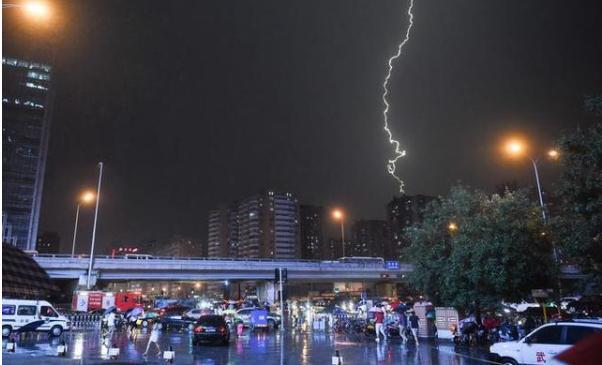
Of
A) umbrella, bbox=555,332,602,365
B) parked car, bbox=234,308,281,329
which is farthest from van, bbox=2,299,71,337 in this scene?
umbrella, bbox=555,332,602,365

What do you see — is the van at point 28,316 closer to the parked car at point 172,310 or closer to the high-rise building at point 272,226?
the parked car at point 172,310

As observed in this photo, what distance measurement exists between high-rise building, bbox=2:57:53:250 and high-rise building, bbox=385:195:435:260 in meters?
113

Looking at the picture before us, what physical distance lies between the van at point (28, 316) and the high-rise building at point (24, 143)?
273 feet

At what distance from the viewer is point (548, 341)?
13.3 metres

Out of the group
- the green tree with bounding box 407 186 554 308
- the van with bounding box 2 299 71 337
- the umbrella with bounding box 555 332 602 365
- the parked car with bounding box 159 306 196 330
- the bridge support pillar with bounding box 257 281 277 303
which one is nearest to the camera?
the umbrella with bounding box 555 332 602 365

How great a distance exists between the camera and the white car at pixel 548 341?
12.7 m

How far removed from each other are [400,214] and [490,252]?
15634 cm

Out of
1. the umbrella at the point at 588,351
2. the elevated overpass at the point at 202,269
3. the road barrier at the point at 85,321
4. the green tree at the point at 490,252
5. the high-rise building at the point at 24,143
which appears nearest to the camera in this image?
Answer: the umbrella at the point at 588,351

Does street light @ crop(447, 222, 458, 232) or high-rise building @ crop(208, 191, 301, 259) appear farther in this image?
high-rise building @ crop(208, 191, 301, 259)

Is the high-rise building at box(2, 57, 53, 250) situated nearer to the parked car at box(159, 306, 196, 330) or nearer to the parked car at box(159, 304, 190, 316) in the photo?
the parked car at box(159, 304, 190, 316)

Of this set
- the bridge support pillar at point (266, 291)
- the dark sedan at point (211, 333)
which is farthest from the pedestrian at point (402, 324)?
the bridge support pillar at point (266, 291)

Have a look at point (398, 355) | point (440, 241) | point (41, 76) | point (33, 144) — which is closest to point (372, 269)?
point (440, 241)

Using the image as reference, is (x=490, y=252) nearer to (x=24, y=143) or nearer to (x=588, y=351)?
(x=588, y=351)

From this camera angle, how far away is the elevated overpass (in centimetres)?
5638
